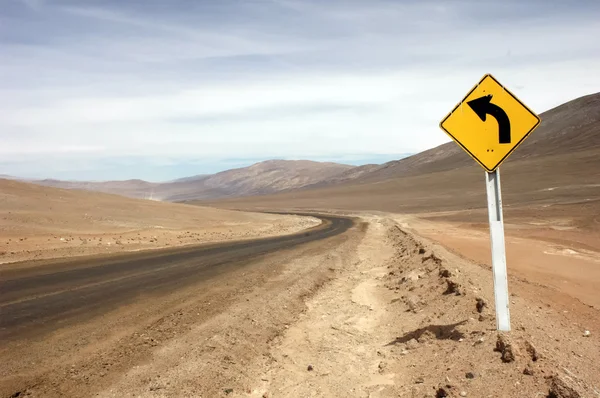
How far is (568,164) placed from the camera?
93312mm

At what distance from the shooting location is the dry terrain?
22.1 m

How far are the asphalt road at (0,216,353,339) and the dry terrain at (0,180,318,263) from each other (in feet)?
11.3

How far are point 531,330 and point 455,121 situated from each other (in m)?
2.84

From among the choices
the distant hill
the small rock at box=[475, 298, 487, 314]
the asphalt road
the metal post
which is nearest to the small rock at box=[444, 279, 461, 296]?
the small rock at box=[475, 298, 487, 314]

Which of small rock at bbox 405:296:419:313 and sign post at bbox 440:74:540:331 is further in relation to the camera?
small rock at bbox 405:296:419:313

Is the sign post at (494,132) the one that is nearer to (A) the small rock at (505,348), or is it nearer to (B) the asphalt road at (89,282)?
(A) the small rock at (505,348)

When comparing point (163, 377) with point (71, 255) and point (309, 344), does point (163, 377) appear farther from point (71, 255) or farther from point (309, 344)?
point (71, 255)

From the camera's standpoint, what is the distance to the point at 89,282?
43.4ft

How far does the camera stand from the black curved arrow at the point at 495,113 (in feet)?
19.2

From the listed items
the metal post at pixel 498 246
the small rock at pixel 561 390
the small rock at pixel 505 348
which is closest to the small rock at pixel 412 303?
the metal post at pixel 498 246

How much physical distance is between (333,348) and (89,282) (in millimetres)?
8380

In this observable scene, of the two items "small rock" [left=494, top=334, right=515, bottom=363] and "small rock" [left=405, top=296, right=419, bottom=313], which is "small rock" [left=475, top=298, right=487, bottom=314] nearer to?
"small rock" [left=405, top=296, right=419, bottom=313]

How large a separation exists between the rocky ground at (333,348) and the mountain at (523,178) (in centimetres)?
4904

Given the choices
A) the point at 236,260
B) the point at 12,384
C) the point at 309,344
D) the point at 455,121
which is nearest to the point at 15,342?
the point at 12,384
